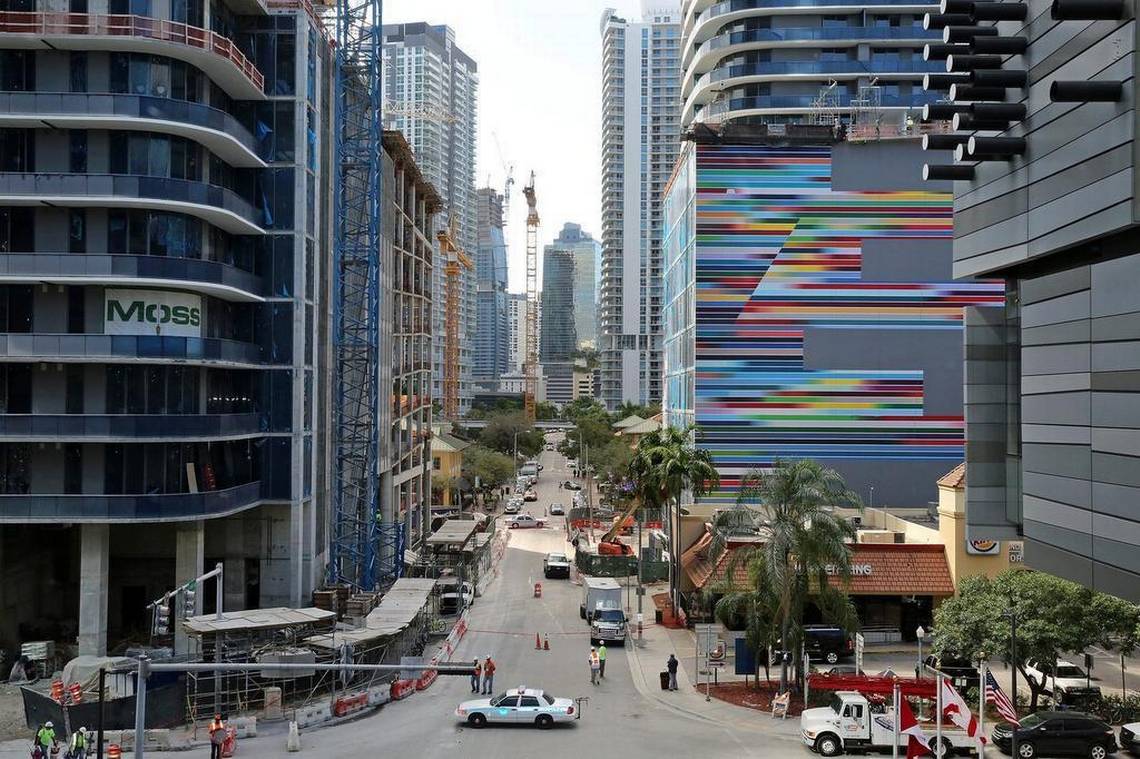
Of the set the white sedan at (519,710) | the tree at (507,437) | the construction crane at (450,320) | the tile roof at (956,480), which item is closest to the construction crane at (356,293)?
the white sedan at (519,710)

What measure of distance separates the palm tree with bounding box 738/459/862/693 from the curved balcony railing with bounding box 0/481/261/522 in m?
23.1

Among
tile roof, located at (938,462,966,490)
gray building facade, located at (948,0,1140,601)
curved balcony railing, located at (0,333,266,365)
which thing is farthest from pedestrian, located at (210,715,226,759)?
tile roof, located at (938,462,966,490)

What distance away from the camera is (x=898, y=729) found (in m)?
30.2

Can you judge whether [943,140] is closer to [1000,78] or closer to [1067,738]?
[1000,78]

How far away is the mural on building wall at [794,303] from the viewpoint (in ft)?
204

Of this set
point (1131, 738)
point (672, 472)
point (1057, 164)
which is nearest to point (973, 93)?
point (1057, 164)

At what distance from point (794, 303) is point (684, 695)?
2970 cm

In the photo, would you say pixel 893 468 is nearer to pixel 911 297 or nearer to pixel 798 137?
pixel 911 297

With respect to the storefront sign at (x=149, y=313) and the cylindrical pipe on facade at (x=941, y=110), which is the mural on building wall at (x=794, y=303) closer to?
the storefront sign at (x=149, y=313)

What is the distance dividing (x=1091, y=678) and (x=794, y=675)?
11.1m

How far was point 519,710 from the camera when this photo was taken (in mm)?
34688

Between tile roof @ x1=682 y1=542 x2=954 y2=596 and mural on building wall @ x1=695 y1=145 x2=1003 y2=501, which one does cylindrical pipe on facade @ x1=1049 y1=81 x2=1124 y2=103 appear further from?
mural on building wall @ x1=695 y1=145 x2=1003 y2=501

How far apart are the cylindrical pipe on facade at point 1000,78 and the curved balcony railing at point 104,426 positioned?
33717mm

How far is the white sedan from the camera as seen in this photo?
114 feet
